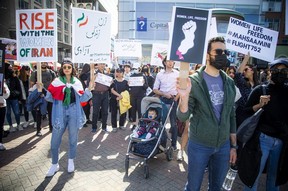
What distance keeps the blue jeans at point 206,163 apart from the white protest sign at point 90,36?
290 cm

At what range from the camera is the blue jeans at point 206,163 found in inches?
94.2

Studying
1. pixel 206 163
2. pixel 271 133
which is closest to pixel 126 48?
pixel 271 133

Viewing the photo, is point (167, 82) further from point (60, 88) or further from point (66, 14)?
point (66, 14)

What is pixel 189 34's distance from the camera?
7.55ft

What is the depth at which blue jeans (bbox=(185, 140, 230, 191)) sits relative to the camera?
2.39 meters

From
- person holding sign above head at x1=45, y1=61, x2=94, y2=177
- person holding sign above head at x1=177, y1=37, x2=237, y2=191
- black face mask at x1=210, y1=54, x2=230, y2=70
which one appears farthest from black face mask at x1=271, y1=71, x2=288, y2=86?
person holding sign above head at x1=45, y1=61, x2=94, y2=177

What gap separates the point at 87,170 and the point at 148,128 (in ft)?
4.92

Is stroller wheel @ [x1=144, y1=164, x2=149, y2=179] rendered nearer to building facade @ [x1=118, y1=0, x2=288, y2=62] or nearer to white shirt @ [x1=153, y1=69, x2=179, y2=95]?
white shirt @ [x1=153, y1=69, x2=179, y2=95]

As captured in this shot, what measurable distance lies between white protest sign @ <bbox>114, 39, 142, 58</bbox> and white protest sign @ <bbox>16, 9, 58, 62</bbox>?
5042 mm

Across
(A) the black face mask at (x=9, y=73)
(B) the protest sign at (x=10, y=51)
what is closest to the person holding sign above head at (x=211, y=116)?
(A) the black face mask at (x=9, y=73)

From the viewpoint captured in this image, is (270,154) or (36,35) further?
(36,35)

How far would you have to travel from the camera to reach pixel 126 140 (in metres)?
6.21

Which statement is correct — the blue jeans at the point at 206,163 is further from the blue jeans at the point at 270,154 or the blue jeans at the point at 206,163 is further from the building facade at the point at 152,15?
the building facade at the point at 152,15

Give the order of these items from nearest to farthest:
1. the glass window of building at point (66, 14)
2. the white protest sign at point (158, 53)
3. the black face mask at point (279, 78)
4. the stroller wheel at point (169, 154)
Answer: the black face mask at point (279, 78), the stroller wheel at point (169, 154), the white protest sign at point (158, 53), the glass window of building at point (66, 14)
